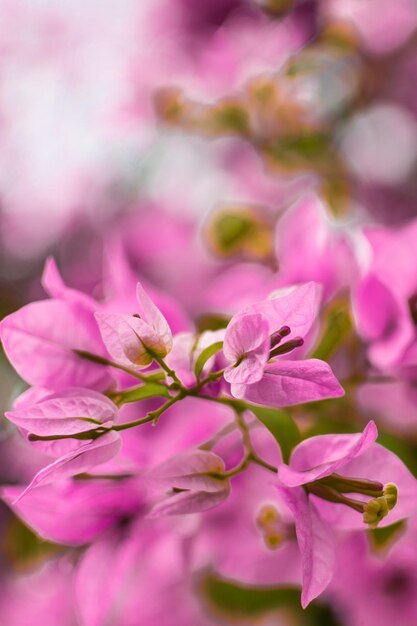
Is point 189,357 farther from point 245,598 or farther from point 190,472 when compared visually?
point 245,598

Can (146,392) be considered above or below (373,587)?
above

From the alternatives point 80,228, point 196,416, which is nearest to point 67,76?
point 80,228

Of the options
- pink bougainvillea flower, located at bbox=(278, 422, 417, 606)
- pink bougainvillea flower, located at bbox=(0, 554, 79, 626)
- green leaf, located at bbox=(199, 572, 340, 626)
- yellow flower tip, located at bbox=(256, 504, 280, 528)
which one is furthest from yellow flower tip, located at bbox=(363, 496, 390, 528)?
pink bougainvillea flower, located at bbox=(0, 554, 79, 626)

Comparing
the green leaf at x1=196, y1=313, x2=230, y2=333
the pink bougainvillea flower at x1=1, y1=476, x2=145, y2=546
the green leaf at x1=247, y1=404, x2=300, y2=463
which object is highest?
the green leaf at x1=247, y1=404, x2=300, y2=463

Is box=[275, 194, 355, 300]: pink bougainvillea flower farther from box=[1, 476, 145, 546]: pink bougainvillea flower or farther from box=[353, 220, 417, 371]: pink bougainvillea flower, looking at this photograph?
box=[1, 476, 145, 546]: pink bougainvillea flower

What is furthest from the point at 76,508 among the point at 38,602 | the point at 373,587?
the point at 38,602

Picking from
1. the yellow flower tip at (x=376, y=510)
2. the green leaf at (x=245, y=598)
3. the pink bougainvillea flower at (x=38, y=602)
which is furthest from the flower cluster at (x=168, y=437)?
the pink bougainvillea flower at (x=38, y=602)
